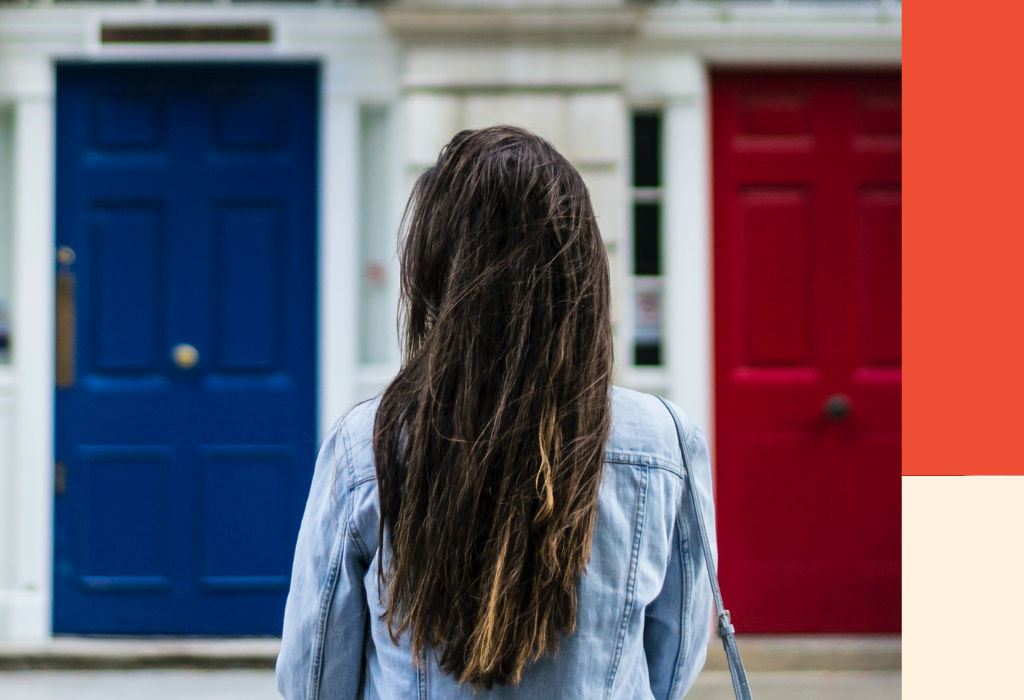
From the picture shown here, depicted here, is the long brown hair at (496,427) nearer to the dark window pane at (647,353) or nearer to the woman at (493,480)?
the woman at (493,480)

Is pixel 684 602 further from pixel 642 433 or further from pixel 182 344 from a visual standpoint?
pixel 182 344

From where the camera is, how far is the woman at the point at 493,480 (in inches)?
42.6

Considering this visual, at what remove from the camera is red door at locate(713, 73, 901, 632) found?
418 cm

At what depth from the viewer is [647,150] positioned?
166 inches

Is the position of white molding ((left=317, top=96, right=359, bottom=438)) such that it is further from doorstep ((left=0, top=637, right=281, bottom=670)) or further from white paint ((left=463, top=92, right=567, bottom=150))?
doorstep ((left=0, top=637, right=281, bottom=670))

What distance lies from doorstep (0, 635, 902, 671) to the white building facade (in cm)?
14

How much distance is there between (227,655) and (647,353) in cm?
237

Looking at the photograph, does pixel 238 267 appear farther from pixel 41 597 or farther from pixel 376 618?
pixel 376 618

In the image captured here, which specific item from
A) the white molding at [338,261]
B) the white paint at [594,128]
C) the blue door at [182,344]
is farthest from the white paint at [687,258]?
the blue door at [182,344]

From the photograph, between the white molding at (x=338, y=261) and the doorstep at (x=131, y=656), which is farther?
the white molding at (x=338, y=261)

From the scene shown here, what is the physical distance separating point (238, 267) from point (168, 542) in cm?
133

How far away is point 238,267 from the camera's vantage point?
13.7 feet

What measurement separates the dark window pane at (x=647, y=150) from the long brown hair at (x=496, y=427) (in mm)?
3190

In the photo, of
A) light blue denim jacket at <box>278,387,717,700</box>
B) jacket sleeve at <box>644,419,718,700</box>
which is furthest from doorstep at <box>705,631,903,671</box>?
light blue denim jacket at <box>278,387,717,700</box>
